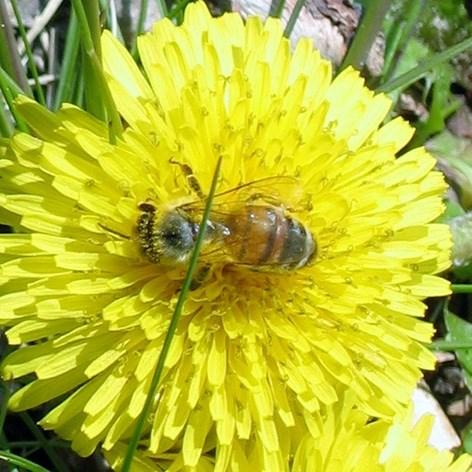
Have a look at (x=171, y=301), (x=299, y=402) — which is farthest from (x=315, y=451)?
(x=171, y=301)

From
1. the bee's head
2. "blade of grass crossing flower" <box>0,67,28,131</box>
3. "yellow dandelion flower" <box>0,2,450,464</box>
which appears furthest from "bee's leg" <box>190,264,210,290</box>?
"blade of grass crossing flower" <box>0,67,28,131</box>

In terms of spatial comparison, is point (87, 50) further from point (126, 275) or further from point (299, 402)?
point (299, 402)

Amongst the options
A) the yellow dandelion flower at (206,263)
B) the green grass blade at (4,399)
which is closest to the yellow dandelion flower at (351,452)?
the yellow dandelion flower at (206,263)

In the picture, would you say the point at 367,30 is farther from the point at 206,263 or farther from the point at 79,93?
the point at 206,263

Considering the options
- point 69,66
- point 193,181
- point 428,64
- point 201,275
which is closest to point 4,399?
point 201,275

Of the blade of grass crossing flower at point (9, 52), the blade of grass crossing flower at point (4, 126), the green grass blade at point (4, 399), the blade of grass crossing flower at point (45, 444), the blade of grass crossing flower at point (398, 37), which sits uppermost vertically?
the blade of grass crossing flower at point (398, 37)

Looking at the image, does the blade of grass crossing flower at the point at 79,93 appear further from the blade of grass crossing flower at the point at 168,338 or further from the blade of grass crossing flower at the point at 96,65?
the blade of grass crossing flower at the point at 168,338
